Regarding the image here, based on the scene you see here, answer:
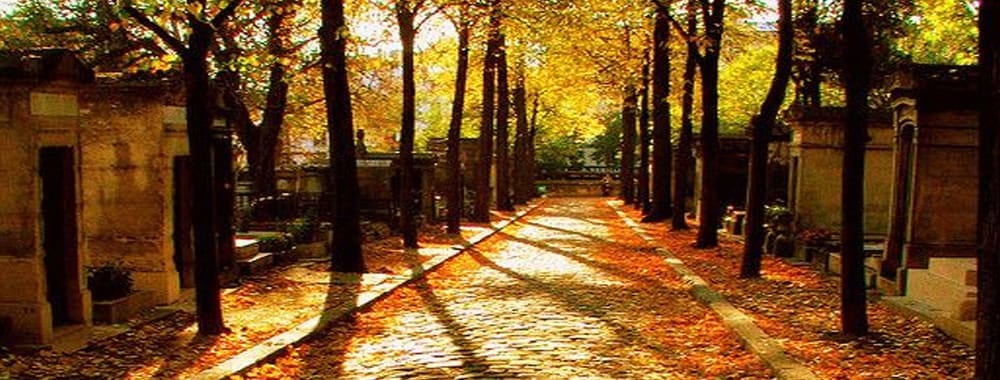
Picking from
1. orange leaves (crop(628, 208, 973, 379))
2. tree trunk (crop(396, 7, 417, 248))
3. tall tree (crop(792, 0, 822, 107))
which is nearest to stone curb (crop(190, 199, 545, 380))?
tree trunk (crop(396, 7, 417, 248))

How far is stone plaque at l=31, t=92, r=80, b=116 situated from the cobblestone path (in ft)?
10.2

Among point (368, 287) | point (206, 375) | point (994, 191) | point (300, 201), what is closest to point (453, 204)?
point (300, 201)

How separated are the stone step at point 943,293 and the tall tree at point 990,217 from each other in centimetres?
430

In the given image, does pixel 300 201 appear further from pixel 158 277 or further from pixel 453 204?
pixel 158 277

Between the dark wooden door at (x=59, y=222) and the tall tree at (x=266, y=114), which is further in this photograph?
the tall tree at (x=266, y=114)

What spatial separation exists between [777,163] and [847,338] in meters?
15.0

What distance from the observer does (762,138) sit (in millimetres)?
12242

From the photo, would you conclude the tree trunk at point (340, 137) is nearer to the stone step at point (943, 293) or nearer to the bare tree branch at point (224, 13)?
the bare tree branch at point (224, 13)

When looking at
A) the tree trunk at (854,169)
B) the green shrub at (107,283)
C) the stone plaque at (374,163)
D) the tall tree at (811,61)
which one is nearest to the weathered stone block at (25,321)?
the green shrub at (107,283)

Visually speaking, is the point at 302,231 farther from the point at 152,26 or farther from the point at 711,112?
the point at 711,112

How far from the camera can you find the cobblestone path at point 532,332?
7.06m

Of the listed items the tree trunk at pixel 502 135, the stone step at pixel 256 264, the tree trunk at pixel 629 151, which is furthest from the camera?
the tree trunk at pixel 629 151

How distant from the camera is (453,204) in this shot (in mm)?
20891

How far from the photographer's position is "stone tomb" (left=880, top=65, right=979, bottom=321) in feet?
34.7
